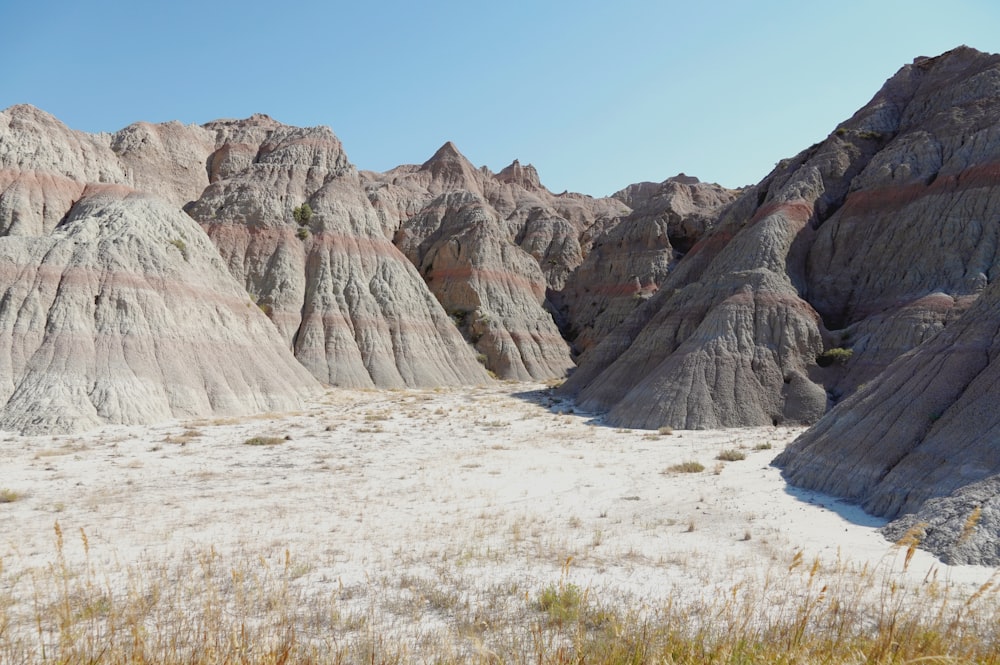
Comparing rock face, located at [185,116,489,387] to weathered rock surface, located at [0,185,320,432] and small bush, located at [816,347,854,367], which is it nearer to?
weathered rock surface, located at [0,185,320,432]

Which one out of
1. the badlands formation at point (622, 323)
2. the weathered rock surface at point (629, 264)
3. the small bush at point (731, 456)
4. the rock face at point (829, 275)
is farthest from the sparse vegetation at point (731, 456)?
the weathered rock surface at point (629, 264)

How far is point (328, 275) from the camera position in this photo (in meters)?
50.5

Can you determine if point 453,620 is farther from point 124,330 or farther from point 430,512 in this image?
point 124,330

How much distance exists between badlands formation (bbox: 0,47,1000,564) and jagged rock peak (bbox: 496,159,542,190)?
202ft

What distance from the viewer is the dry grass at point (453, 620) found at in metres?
4.47

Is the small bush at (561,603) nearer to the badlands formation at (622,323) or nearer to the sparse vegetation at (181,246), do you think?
the badlands formation at (622,323)

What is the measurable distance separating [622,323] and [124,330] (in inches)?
1247

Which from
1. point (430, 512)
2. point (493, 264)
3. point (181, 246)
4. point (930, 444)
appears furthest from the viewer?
point (493, 264)

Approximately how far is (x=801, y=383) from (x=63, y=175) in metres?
47.6

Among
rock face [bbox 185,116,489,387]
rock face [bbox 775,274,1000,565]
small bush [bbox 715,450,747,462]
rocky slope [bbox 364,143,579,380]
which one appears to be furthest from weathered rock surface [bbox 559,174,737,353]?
rock face [bbox 775,274,1000,565]

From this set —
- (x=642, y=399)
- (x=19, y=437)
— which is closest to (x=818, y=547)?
(x=642, y=399)

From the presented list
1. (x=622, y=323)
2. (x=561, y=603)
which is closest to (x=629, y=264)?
(x=622, y=323)

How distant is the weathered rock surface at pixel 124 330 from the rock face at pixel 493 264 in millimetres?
25795

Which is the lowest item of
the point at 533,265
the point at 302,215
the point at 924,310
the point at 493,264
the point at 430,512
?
the point at 430,512
